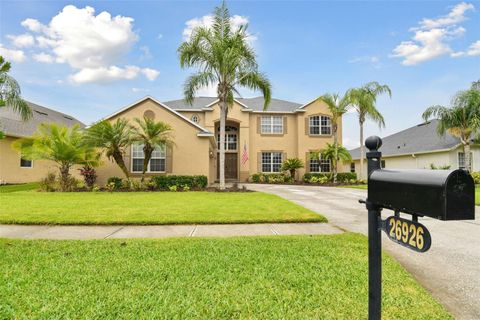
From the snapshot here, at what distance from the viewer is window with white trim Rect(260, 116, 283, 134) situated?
2531cm

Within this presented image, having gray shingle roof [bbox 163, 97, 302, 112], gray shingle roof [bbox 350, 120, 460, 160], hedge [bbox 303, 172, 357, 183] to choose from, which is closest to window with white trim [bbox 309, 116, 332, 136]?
gray shingle roof [bbox 163, 97, 302, 112]

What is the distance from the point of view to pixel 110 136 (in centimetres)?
1420

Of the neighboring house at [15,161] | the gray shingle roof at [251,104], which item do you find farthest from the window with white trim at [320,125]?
the neighboring house at [15,161]

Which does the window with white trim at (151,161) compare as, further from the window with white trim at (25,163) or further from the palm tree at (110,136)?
the window with white trim at (25,163)

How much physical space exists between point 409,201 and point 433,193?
0.46ft

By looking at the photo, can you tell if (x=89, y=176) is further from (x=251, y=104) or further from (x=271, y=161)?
(x=251, y=104)

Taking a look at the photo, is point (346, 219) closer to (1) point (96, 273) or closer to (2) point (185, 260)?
(2) point (185, 260)

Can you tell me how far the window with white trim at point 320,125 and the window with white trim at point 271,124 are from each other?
2.80 metres

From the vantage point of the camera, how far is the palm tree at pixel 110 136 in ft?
46.1

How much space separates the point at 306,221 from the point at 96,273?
5.00m

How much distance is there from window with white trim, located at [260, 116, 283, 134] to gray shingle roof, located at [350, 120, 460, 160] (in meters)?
11.8

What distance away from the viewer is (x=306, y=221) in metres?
7.03

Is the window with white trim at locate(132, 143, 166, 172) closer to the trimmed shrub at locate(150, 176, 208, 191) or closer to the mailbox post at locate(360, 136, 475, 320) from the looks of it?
the trimmed shrub at locate(150, 176, 208, 191)

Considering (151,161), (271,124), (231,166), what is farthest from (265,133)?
(151,161)
